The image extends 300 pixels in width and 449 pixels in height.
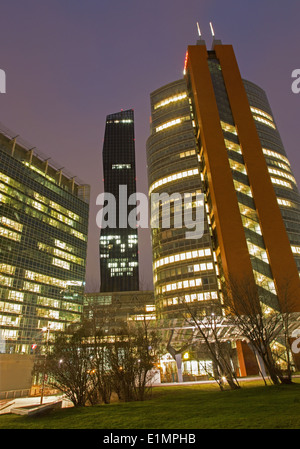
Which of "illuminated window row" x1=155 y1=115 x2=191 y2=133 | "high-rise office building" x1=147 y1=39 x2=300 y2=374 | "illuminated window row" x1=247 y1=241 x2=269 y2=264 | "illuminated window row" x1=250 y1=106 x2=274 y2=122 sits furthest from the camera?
"illuminated window row" x1=250 y1=106 x2=274 y2=122

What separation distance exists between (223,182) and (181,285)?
27103mm

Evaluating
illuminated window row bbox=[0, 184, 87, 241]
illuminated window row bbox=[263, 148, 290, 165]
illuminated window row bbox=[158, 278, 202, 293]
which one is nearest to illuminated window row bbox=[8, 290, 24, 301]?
illuminated window row bbox=[0, 184, 87, 241]

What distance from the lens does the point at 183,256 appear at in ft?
238

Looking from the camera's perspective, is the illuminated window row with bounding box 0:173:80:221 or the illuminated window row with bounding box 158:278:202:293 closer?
the illuminated window row with bounding box 158:278:202:293

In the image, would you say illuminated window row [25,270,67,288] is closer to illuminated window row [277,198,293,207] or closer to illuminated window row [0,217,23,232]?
illuminated window row [0,217,23,232]

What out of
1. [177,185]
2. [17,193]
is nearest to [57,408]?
[177,185]

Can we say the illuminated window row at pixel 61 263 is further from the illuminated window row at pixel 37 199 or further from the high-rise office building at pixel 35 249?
the illuminated window row at pixel 37 199

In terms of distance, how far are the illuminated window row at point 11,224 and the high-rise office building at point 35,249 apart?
0.30 metres

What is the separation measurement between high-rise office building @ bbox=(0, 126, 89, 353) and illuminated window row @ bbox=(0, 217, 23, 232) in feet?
0.97

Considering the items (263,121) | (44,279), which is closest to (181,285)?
(44,279)

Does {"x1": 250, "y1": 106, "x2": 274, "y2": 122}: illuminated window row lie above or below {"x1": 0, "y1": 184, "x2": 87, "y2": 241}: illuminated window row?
above

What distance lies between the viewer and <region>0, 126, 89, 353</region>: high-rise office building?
Answer: 80625 mm

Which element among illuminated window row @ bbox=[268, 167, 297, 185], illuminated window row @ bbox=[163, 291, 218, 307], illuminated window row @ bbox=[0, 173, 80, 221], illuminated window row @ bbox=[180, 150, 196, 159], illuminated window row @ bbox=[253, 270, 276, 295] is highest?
illuminated window row @ bbox=[180, 150, 196, 159]
